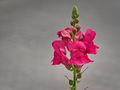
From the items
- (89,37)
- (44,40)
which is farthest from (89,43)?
(44,40)

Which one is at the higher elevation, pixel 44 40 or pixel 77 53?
pixel 44 40

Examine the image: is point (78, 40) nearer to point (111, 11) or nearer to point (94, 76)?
point (94, 76)

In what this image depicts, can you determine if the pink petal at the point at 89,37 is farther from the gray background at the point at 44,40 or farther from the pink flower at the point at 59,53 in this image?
the gray background at the point at 44,40

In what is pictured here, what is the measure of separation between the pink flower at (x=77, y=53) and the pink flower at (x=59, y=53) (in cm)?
4

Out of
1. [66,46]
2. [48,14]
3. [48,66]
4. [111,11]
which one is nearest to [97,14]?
[111,11]

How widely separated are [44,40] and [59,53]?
9.20 feet

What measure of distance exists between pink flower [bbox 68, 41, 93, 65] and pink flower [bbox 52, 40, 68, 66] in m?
0.04

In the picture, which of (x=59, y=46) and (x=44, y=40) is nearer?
(x=59, y=46)

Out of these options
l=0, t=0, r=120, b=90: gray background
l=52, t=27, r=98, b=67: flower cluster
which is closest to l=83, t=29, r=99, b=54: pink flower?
l=52, t=27, r=98, b=67: flower cluster

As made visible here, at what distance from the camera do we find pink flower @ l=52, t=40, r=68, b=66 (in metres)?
1.22

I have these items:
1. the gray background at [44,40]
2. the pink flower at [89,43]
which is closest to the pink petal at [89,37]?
the pink flower at [89,43]

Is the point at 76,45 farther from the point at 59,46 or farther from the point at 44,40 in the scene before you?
the point at 44,40

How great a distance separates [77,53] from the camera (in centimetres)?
119

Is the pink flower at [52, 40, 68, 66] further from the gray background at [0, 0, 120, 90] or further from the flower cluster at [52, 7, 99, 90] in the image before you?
the gray background at [0, 0, 120, 90]
